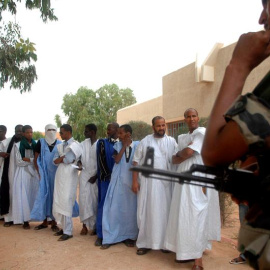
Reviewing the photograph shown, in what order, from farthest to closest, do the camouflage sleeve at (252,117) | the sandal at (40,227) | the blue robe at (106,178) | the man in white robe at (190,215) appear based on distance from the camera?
the sandal at (40,227) < the blue robe at (106,178) < the man in white robe at (190,215) < the camouflage sleeve at (252,117)

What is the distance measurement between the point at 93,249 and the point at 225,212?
9.40 feet

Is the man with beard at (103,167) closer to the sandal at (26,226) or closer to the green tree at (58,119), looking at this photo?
the sandal at (26,226)

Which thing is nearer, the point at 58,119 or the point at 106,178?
the point at 106,178

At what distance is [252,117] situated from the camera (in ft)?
3.08

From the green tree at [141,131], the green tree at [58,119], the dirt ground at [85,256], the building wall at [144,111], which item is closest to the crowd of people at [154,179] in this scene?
the dirt ground at [85,256]

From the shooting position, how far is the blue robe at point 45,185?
6.05 m

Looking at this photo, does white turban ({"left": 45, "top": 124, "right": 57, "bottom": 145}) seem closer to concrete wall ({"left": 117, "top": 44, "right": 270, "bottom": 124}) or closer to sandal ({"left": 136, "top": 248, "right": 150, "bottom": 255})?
sandal ({"left": 136, "top": 248, "right": 150, "bottom": 255})

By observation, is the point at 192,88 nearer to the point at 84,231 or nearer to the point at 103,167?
the point at 103,167

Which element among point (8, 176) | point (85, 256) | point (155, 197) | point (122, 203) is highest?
point (8, 176)

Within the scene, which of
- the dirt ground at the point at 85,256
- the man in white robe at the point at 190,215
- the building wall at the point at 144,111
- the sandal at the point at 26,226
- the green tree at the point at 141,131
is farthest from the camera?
the building wall at the point at 144,111

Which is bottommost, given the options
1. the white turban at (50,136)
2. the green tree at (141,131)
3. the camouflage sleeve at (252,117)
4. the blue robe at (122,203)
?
the blue robe at (122,203)

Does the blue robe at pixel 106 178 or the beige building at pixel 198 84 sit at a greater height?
the beige building at pixel 198 84

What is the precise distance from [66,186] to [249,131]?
5032 millimetres

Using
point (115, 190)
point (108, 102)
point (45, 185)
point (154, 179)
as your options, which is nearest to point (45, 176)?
point (45, 185)
